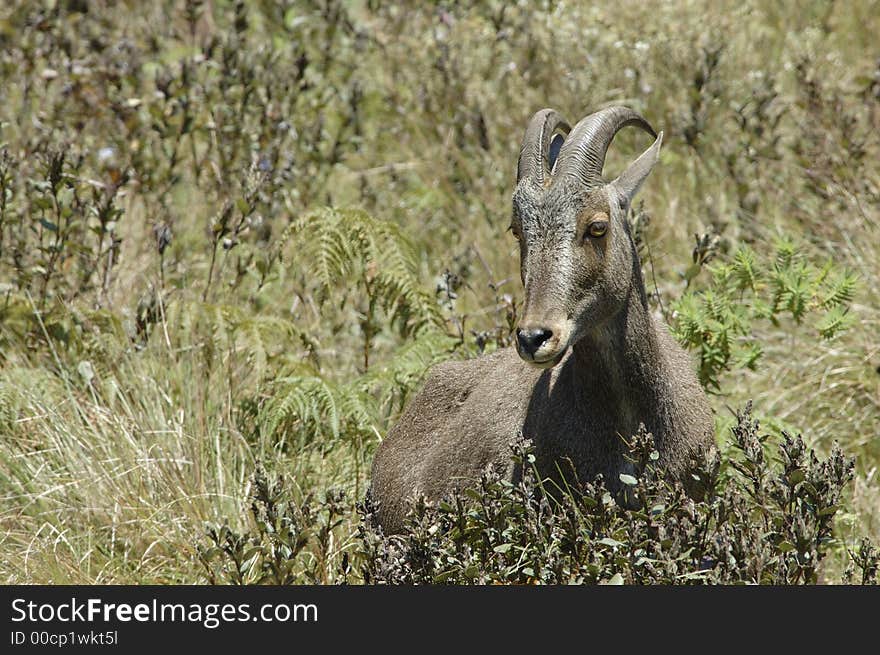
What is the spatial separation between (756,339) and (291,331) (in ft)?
8.82

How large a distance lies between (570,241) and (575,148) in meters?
0.37

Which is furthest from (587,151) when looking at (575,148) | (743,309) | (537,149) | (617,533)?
(743,309)

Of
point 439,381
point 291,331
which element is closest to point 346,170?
point 291,331

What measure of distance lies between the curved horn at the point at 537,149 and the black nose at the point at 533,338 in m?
0.66

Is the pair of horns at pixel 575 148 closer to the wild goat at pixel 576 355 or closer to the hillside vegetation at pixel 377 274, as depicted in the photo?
the wild goat at pixel 576 355

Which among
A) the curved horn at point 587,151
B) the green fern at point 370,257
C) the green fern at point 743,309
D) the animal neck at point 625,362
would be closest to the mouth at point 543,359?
the animal neck at point 625,362

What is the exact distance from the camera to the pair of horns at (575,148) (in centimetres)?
492

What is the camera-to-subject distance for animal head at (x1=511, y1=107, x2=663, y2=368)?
471 cm

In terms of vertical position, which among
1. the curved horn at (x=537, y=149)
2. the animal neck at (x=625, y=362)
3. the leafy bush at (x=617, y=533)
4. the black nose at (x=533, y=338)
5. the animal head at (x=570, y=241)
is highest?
the curved horn at (x=537, y=149)

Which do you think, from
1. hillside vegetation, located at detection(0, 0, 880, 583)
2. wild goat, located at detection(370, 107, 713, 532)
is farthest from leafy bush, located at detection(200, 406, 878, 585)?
wild goat, located at detection(370, 107, 713, 532)

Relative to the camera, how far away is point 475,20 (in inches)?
434

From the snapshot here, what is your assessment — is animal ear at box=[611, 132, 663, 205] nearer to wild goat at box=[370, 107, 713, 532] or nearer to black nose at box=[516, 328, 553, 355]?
wild goat at box=[370, 107, 713, 532]

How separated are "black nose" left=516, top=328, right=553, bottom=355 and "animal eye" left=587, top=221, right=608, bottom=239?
0.47 metres

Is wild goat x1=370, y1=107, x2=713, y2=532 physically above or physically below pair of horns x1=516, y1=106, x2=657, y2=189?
below
